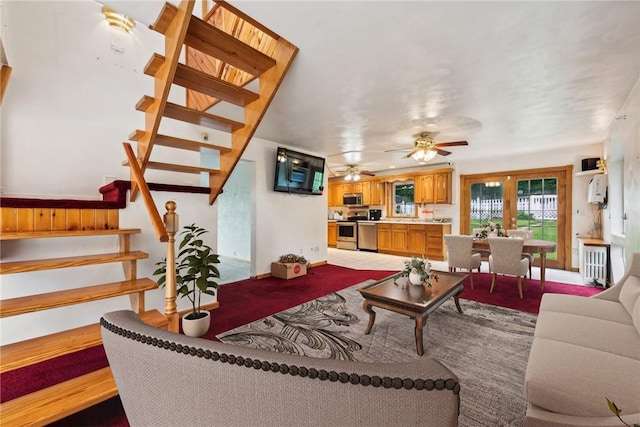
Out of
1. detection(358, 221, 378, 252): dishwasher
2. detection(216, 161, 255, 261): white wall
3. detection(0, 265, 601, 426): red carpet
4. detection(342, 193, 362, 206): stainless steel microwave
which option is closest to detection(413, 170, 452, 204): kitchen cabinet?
detection(358, 221, 378, 252): dishwasher

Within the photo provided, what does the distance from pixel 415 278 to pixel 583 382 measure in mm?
1505

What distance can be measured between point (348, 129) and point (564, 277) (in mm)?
4735

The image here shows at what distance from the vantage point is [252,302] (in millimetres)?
3469

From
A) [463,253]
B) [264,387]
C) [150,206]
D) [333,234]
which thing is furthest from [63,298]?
[333,234]

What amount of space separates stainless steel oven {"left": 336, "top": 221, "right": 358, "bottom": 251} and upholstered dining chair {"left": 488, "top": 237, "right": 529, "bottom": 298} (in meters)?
4.45

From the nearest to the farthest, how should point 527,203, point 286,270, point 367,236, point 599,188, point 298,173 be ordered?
point 599,188 → point 286,270 → point 298,173 → point 527,203 → point 367,236

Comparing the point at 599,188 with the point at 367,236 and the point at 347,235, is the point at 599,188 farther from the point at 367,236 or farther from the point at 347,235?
the point at 347,235

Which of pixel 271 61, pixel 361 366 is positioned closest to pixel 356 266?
pixel 271 61

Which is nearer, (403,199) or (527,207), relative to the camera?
(527,207)

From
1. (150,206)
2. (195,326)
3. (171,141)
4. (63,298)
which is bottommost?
(195,326)

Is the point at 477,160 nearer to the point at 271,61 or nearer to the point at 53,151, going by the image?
the point at 271,61

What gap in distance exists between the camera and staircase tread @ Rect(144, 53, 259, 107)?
174cm

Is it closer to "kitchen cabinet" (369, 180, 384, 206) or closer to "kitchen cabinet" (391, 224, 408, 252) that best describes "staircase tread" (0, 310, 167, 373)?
"kitchen cabinet" (391, 224, 408, 252)

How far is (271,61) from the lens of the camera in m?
2.12
